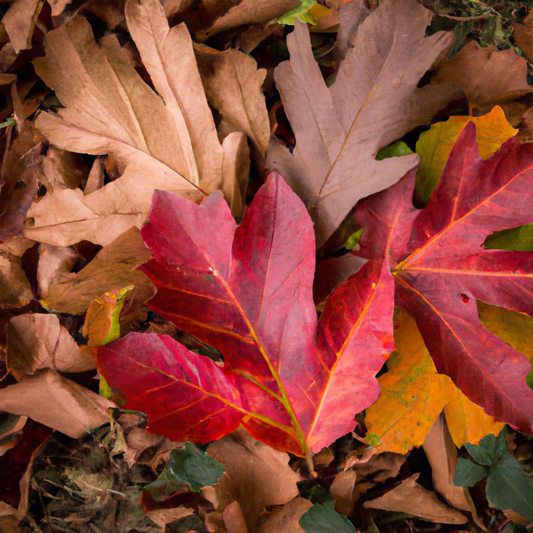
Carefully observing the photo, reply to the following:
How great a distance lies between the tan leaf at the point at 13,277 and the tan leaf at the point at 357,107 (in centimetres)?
37

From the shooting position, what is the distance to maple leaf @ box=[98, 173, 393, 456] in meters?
0.47

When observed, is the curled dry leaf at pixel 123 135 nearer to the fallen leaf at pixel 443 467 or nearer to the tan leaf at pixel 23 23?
the tan leaf at pixel 23 23

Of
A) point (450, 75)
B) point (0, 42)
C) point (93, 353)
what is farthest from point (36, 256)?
point (450, 75)

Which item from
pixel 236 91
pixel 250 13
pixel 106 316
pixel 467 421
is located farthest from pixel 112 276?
pixel 467 421

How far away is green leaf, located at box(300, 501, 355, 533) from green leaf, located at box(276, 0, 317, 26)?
0.63 m

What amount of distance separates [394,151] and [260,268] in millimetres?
243

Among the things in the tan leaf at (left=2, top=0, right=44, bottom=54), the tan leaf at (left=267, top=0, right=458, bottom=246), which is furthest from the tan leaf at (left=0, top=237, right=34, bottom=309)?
the tan leaf at (left=267, top=0, right=458, bottom=246)

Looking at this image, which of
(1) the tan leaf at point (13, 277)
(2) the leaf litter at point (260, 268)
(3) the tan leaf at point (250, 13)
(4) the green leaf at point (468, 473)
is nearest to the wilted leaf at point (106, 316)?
(2) the leaf litter at point (260, 268)

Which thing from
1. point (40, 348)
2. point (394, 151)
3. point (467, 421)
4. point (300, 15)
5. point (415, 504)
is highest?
point (300, 15)

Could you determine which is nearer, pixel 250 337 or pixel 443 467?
pixel 250 337

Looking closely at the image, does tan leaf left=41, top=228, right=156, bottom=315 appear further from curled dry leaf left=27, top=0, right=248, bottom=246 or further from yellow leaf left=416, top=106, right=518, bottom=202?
yellow leaf left=416, top=106, right=518, bottom=202

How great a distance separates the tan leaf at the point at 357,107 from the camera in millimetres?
505

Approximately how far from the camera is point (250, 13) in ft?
1.86

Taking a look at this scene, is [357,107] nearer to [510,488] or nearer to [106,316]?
[106,316]
